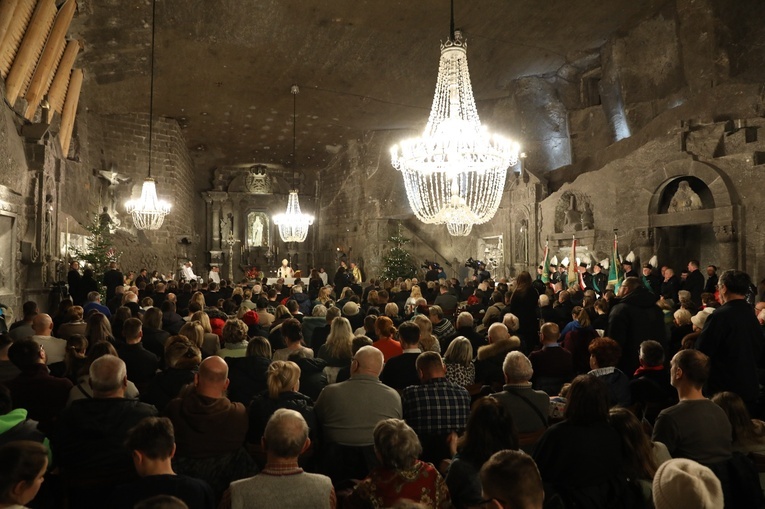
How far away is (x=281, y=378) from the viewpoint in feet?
10.9

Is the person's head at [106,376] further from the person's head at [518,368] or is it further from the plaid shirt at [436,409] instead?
the person's head at [518,368]

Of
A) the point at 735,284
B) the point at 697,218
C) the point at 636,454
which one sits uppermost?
the point at 697,218

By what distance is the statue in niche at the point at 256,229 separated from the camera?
24.8m

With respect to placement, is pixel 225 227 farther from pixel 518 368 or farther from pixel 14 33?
pixel 518 368

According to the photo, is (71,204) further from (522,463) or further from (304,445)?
(522,463)

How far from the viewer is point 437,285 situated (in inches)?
431

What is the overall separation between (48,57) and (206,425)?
397 inches

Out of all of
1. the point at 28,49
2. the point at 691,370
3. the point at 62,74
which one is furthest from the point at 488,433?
the point at 62,74

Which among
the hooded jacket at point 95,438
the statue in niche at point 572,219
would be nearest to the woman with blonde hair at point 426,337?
the hooded jacket at point 95,438

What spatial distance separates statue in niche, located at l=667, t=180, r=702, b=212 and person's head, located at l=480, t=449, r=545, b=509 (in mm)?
11136

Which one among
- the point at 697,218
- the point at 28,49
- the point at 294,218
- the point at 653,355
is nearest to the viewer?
the point at 653,355

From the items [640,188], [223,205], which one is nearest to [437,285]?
[640,188]

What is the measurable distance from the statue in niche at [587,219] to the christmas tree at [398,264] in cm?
605

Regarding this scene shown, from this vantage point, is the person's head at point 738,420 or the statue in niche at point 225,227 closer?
the person's head at point 738,420
